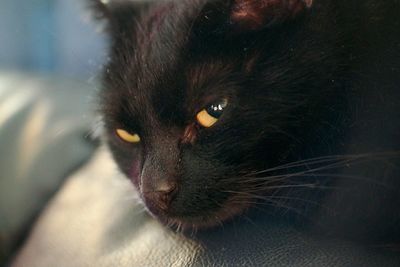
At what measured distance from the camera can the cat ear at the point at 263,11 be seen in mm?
683

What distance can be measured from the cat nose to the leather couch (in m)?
0.07

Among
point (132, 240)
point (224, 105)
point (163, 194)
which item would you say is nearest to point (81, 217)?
point (132, 240)

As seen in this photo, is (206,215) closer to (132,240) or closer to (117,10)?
(132,240)

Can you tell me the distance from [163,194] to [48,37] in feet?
2.16

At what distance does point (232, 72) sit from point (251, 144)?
0.10 metres

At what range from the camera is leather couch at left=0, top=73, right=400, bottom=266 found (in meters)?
0.66

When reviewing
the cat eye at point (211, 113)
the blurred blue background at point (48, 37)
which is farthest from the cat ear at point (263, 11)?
the blurred blue background at point (48, 37)

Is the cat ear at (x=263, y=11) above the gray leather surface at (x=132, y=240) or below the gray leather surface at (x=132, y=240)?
above

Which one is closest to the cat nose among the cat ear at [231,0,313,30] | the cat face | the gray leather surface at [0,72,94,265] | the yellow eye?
the cat face

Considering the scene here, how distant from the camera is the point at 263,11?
2.27 feet

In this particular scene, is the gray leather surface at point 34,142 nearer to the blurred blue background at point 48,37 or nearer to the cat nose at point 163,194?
the blurred blue background at point 48,37

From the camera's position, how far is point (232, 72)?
69 centimetres

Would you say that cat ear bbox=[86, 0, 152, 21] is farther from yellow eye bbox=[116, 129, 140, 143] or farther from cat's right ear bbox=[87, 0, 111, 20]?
yellow eye bbox=[116, 129, 140, 143]

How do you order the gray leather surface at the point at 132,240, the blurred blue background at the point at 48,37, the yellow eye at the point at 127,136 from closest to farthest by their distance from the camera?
1. the gray leather surface at the point at 132,240
2. the yellow eye at the point at 127,136
3. the blurred blue background at the point at 48,37
